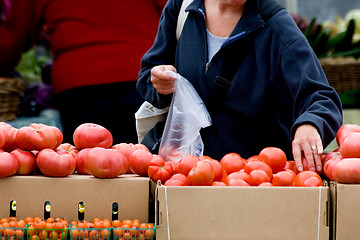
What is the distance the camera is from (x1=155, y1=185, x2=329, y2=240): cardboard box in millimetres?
1614

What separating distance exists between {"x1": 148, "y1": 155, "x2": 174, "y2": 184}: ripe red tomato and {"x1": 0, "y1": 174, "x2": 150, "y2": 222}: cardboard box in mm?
30

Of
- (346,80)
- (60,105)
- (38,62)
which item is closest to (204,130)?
(60,105)

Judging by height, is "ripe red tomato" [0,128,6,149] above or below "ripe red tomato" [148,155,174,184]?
above

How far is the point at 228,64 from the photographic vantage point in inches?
93.0

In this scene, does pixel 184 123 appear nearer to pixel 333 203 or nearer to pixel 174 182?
pixel 174 182

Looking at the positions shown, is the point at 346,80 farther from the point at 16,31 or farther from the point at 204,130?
the point at 16,31

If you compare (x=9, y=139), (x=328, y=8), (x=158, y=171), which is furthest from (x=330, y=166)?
(x=328, y=8)

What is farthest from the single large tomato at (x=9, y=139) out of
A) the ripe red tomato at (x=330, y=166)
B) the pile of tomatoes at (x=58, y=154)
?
the ripe red tomato at (x=330, y=166)

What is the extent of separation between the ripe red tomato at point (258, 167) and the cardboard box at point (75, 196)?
0.37 m

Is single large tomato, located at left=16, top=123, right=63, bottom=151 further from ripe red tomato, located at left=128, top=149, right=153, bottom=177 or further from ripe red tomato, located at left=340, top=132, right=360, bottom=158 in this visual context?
ripe red tomato, located at left=340, top=132, right=360, bottom=158

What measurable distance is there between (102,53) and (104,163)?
1497mm

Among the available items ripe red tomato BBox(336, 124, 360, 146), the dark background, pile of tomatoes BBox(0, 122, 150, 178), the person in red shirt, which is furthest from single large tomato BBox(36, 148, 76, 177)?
the dark background

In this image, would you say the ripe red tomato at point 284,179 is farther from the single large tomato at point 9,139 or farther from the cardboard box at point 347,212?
the single large tomato at point 9,139

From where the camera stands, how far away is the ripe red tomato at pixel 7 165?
6.00 feet
